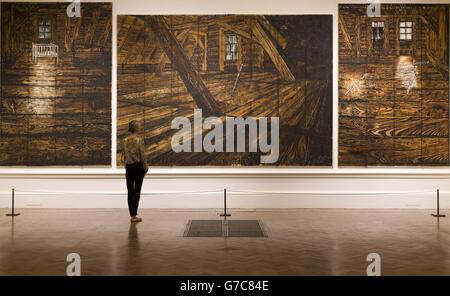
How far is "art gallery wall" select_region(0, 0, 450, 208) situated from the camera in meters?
10.9

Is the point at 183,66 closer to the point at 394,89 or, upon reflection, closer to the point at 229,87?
the point at 229,87

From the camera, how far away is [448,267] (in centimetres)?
581

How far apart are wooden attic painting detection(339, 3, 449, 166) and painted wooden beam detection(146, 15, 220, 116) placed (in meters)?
3.08

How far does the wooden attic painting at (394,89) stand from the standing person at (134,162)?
4747mm

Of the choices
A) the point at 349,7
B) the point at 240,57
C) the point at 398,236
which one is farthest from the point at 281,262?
the point at 349,7

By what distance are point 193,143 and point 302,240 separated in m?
4.30

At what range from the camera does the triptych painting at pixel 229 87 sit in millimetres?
10930

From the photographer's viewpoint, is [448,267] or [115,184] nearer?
[448,267]

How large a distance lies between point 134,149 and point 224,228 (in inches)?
87.1

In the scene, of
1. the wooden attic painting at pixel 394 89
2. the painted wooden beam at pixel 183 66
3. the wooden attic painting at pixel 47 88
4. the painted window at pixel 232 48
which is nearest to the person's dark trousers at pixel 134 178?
the wooden attic painting at pixel 47 88

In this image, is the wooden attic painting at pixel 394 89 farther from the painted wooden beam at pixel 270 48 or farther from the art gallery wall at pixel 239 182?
the painted wooden beam at pixel 270 48

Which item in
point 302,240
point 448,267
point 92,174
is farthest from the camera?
point 92,174

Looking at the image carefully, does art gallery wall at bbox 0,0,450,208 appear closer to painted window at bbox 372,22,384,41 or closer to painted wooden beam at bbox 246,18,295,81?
painted wooden beam at bbox 246,18,295,81

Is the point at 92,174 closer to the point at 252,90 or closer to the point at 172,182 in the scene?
the point at 172,182
